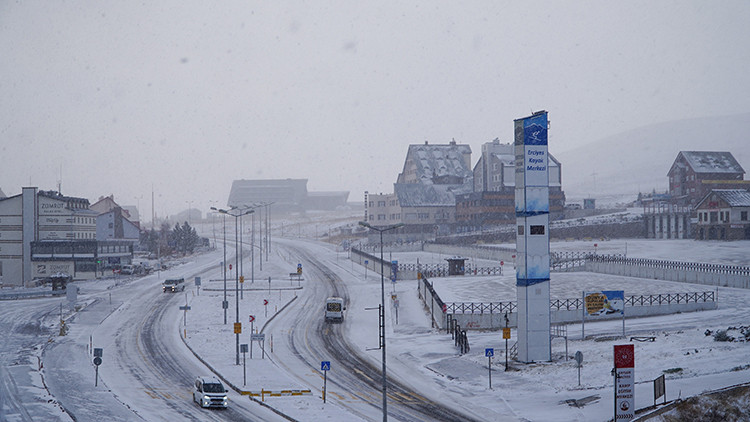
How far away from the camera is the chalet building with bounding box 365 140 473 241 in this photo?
14388cm

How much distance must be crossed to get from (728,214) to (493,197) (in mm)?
47967

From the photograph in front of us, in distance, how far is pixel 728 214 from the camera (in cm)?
9519

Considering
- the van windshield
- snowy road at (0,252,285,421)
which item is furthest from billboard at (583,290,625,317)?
the van windshield

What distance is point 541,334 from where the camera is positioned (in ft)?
133

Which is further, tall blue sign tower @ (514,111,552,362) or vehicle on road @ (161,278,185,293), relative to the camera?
vehicle on road @ (161,278,185,293)

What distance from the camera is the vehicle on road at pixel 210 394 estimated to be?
3256 cm

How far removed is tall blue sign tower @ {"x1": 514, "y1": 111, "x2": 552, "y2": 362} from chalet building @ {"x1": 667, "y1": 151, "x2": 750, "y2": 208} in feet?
317

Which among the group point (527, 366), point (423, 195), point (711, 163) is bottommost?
point (527, 366)

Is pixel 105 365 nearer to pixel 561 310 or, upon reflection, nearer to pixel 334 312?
pixel 334 312

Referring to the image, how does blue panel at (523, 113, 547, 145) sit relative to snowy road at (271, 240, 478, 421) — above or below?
above

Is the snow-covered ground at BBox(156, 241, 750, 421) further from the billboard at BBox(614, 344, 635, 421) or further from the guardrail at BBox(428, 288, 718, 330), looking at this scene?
the billboard at BBox(614, 344, 635, 421)

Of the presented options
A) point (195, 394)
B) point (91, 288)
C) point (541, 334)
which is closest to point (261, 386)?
point (195, 394)

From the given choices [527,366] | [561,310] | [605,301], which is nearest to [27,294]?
[561,310]

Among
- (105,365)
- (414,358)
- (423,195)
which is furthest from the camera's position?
(423,195)
